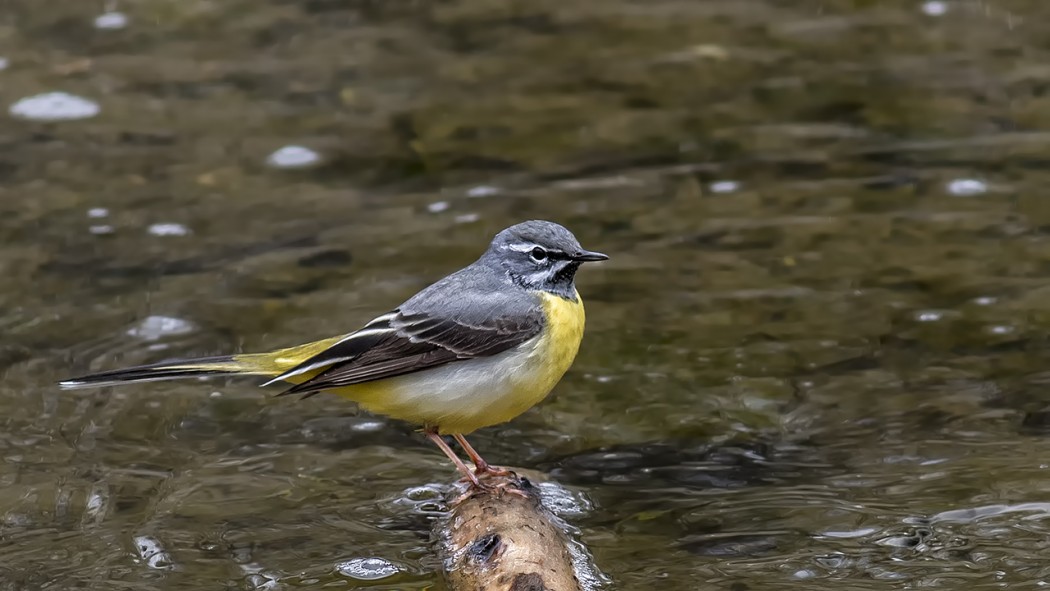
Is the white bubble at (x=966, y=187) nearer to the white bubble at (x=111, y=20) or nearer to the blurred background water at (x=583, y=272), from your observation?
the blurred background water at (x=583, y=272)

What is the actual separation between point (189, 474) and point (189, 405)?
979 millimetres

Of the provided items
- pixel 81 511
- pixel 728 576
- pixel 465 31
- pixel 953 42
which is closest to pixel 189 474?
pixel 81 511

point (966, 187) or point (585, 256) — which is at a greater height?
point (585, 256)

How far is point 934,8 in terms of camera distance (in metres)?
13.4

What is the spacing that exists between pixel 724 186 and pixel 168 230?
13.9 ft

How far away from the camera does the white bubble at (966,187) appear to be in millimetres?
10391

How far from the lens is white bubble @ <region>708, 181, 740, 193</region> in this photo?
1078cm

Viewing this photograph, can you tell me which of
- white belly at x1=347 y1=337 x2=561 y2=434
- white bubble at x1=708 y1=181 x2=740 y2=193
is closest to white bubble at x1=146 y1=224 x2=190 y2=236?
white bubble at x1=708 y1=181 x2=740 y2=193

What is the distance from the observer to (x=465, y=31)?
13.4 m

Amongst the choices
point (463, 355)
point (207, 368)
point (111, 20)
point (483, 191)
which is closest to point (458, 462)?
point (463, 355)

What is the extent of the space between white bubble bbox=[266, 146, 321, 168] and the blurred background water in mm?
23

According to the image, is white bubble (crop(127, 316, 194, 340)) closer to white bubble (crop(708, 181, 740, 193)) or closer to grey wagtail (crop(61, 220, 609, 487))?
grey wagtail (crop(61, 220, 609, 487))

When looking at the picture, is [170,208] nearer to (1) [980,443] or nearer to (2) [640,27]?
(2) [640,27]

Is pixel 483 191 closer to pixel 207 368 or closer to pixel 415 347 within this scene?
pixel 415 347
